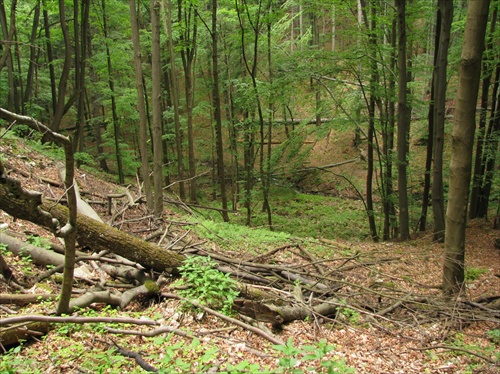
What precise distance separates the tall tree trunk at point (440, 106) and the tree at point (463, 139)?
256 centimetres

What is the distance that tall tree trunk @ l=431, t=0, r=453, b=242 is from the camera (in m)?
8.23

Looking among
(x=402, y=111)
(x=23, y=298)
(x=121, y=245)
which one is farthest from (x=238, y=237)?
(x=402, y=111)

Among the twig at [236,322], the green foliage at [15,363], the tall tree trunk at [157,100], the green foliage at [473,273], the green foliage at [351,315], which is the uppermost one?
the tall tree trunk at [157,100]

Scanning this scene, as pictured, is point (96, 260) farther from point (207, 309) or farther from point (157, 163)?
point (157, 163)

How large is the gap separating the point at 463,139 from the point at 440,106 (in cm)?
469

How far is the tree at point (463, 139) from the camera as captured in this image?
176 inches

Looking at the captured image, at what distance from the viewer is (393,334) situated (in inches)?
179

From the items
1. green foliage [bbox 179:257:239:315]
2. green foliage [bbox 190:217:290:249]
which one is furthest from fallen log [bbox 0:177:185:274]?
green foliage [bbox 190:217:290:249]

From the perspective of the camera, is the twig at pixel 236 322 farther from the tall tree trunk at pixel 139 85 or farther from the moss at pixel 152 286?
the tall tree trunk at pixel 139 85

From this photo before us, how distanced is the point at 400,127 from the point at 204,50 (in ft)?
35.5

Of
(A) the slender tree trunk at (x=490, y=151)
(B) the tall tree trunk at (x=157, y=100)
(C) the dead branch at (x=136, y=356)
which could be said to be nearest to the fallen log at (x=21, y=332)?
(C) the dead branch at (x=136, y=356)

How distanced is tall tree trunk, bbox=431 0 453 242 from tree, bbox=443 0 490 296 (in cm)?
256

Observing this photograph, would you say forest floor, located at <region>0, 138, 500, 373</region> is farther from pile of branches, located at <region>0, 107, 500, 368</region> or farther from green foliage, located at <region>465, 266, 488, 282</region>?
green foliage, located at <region>465, 266, 488, 282</region>

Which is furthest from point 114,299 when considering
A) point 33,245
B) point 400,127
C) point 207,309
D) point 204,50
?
point 204,50
